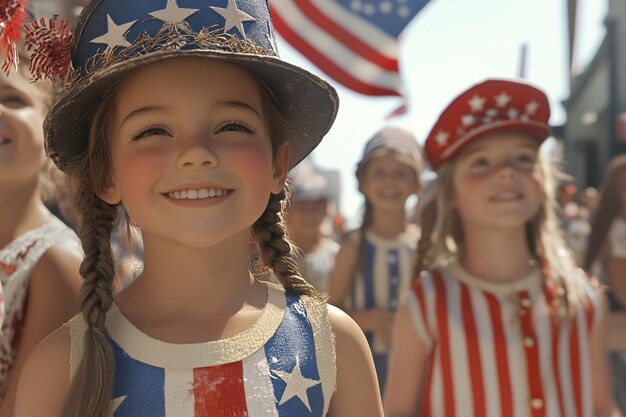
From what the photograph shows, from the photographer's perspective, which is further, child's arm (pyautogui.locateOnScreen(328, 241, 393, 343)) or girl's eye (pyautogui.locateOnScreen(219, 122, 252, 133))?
child's arm (pyautogui.locateOnScreen(328, 241, 393, 343))

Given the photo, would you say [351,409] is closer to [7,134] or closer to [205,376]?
[205,376]

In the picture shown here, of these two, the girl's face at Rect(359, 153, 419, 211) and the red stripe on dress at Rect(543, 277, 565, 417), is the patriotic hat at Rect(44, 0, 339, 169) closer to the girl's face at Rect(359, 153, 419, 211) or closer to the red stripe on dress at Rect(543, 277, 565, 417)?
the red stripe on dress at Rect(543, 277, 565, 417)

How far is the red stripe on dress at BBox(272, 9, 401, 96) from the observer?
17.9 feet

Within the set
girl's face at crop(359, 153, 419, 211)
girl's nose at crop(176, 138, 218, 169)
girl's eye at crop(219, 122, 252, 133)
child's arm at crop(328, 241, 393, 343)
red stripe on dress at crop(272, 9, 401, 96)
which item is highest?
red stripe on dress at crop(272, 9, 401, 96)

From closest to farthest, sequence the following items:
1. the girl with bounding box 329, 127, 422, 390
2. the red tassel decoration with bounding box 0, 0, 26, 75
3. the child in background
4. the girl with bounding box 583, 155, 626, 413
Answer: the red tassel decoration with bounding box 0, 0, 26, 75 < the girl with bounding box 583, 155, 626, 413 < the girl with bounding box 329, 127, 422, 390 < the child in background

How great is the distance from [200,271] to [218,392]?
0.32m

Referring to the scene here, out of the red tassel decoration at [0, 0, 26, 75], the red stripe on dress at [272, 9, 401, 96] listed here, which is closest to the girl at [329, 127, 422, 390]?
the red stripe on dress at [272, 9, 401, 96]

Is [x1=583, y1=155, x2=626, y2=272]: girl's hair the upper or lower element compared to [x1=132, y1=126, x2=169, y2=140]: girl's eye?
lower

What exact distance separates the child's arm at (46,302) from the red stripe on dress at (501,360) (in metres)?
1.64

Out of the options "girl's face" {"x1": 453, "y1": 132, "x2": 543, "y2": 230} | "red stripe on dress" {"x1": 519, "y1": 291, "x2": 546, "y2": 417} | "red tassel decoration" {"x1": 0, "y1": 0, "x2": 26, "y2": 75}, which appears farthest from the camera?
"girl's face" {"x1": 453, "y1": 132, "x2": 543, "y2": 230}

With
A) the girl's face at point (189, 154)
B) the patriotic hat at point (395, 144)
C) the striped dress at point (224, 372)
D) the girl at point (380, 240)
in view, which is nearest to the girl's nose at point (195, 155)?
the girl's face at point (189, 154)

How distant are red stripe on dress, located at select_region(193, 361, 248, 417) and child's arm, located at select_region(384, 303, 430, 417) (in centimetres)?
134

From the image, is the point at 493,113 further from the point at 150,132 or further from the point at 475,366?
the point at 150,132

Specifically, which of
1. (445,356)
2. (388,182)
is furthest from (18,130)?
(388,182)
